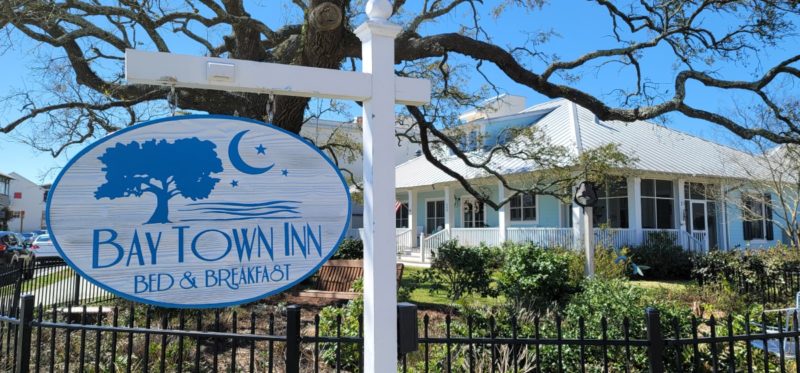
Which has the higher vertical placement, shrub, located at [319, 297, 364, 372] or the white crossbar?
the white crossbar

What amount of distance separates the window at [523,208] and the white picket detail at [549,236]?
7.61 feet

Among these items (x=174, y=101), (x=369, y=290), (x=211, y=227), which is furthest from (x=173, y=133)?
(x=369, y=290)

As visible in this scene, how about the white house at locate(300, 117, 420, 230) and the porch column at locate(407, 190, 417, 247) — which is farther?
the porch column at locate(407, 190, 417, 247)

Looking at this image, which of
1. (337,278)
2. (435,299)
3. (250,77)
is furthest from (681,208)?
(250,77)

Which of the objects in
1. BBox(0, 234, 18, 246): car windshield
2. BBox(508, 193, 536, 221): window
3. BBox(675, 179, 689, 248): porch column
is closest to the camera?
BBox(675, 179, 689, 248): porch column

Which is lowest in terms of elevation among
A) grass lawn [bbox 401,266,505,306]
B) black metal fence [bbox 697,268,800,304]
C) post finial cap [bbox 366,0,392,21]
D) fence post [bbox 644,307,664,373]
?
grass lawn [bbox 401,266,505,306]

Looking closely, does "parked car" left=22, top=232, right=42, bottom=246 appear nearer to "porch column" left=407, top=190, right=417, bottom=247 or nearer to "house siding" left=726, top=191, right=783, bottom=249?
"porch column" left=407, top=190, right=417, bottom=247

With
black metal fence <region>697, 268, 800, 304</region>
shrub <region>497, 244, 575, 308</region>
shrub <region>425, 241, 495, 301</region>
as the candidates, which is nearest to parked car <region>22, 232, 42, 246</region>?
shrub <region>425, 241, 495, 301</region>

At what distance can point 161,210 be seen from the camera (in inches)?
103

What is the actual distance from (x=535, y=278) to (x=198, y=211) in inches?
257

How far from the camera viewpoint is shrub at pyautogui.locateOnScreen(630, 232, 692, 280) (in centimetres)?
1597

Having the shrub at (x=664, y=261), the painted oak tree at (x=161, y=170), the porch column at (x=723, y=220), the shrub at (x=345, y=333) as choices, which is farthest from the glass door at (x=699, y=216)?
the painted oak tree at (x=161, y=170)

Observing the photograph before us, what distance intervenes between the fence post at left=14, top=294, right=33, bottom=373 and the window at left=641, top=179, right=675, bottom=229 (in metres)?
19.0

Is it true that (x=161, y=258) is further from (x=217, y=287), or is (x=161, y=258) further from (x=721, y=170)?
(x=721, y=170)
